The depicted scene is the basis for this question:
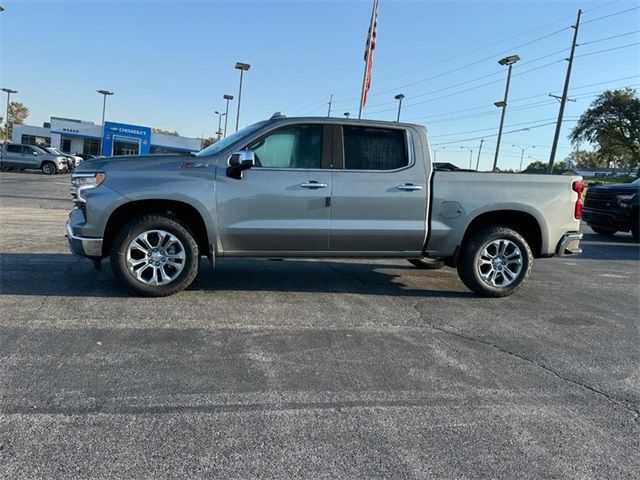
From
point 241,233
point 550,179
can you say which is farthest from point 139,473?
point 550,179

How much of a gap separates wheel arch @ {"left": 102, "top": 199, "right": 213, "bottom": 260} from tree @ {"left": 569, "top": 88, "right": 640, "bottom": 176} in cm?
6825

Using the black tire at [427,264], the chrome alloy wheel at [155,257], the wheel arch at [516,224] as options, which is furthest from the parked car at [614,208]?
the chrome alloy wheel at [155,257]

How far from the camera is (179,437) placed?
9.32 ft

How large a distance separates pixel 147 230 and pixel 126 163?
72 cm

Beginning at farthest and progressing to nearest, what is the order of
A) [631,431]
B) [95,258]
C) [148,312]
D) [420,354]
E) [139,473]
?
[95,258] → [148,312] → [420,354] → [631,431] → [139,473]

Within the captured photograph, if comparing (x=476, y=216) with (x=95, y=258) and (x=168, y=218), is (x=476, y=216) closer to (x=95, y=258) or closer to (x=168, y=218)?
(x=168, y=218)

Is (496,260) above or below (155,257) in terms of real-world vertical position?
above

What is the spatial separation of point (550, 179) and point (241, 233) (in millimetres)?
3695

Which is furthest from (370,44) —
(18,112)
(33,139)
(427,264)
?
(18,112)

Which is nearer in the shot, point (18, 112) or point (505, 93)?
point (505, 93)

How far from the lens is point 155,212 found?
5.59m

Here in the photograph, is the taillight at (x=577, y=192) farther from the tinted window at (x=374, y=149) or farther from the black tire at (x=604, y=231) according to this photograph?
the black tire at (x=604, y=231)

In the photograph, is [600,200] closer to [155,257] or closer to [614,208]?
[614,208]

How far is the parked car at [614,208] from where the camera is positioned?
1255cm
